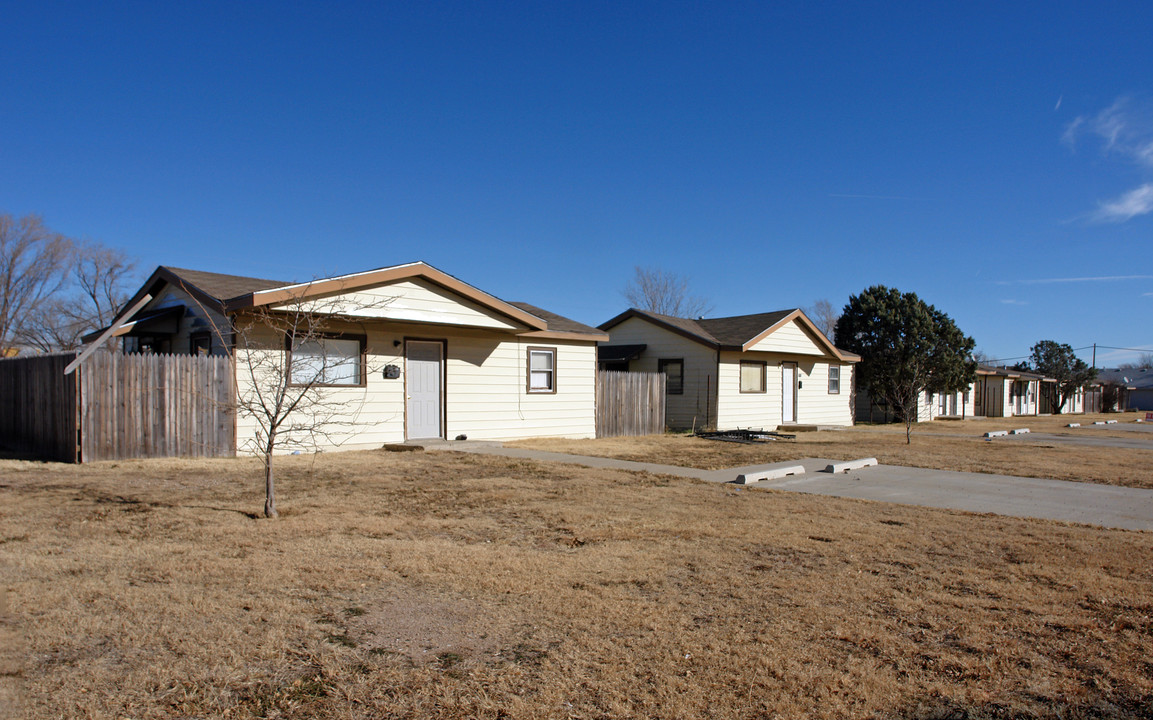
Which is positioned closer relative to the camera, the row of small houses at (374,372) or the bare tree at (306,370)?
the row of small houses at (374,372)

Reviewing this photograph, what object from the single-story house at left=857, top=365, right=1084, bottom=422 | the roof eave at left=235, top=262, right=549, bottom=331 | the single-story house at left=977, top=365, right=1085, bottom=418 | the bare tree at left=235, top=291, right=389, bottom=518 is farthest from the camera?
the single-story house at left=977, top=365, right=1085, bottom=418

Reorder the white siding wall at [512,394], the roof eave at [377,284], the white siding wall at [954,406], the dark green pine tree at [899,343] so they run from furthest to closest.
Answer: the white siding wall at [954,406]
the dark green pine tree at [899,343]
the white siding wall at [512,394]
the roof eave at [377,284]

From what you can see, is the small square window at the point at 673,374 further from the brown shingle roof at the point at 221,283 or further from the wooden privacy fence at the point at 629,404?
the brown shingle roof at the point at 221,283

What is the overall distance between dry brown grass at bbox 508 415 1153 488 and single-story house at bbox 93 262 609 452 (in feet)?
4.81

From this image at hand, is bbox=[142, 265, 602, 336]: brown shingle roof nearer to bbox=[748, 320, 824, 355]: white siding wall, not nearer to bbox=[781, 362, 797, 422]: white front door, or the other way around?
bbox=[748, 320, 824, 355]: white siding wall

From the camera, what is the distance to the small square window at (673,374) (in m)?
24.1

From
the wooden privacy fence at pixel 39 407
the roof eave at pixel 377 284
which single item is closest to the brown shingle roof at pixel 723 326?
the roof eave at pixel 377 284

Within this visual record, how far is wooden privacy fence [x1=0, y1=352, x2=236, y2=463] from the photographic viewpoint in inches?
450

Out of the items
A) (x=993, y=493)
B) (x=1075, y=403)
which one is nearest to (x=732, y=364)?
(x=993, y=493)

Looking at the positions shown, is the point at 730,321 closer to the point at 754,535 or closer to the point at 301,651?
the point at 754,535

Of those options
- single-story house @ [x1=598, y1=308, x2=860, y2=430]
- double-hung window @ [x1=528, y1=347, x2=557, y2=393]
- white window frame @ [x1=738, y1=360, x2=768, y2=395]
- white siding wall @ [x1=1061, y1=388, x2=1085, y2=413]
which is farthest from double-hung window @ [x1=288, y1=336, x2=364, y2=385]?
white siding wall @ [x1=1061, y1=388, x2=1085, y2=413]

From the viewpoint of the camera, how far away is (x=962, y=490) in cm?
1058

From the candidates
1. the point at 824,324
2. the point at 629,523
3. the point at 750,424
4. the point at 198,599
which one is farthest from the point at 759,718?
the point at 824,324

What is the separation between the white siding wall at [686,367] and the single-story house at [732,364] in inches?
1.3
